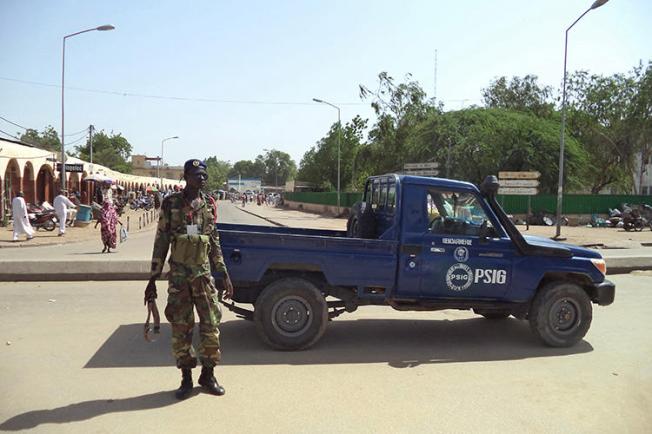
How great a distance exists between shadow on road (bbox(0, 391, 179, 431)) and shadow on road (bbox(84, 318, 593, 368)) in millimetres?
835

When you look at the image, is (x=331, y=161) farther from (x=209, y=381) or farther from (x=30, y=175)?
(x=209, y=381)

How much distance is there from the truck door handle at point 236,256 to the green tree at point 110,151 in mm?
83264

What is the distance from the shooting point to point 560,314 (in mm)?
5977

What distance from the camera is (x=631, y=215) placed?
87.8 ft

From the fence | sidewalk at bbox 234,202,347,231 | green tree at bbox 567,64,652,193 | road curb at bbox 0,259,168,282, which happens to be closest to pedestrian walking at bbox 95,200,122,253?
road curb at bbox 0,259,168,282

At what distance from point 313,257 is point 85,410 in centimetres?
254

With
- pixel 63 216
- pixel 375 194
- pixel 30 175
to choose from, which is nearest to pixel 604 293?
pixel 375 194

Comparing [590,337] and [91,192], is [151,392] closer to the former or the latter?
[590,337]

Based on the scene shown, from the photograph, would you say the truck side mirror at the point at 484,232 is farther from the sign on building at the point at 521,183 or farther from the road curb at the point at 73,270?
the sign on building at the point at 521,183

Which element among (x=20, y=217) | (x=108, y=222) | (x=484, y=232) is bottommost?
(x=20, y=217)

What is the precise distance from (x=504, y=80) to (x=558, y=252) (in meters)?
50.2

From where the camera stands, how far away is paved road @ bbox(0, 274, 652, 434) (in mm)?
3840

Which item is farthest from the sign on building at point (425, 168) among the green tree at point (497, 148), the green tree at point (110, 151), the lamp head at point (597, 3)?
the green tree at point (110, 151)

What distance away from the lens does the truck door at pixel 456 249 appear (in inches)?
220
